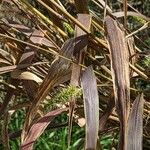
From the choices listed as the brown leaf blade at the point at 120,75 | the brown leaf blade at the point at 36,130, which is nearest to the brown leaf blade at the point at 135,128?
the brown leaf blade at the point at 120,75

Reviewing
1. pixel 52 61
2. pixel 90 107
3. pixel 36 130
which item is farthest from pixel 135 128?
pixel 52 61

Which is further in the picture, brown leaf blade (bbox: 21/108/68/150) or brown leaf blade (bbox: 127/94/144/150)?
brown leaf blade (bbox: 21/108/68/150)

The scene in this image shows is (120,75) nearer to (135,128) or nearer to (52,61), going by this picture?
(135,128)

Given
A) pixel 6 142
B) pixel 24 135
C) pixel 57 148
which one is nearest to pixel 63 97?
pixel 24 135

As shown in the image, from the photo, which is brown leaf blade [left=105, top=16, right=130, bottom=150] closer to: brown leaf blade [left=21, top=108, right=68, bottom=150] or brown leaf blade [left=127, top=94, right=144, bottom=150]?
brown leaf blade [left=127, top=94, right=144, bottom=150]

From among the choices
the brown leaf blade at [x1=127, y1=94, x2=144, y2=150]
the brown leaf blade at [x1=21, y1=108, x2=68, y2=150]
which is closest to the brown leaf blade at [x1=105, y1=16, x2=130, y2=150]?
the brown leaf blade at [x1=127, y1=94, x2=144, y2=150]

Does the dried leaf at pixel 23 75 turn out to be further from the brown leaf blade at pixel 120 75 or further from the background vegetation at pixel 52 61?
the brown leaf blade at pixel 120 75
